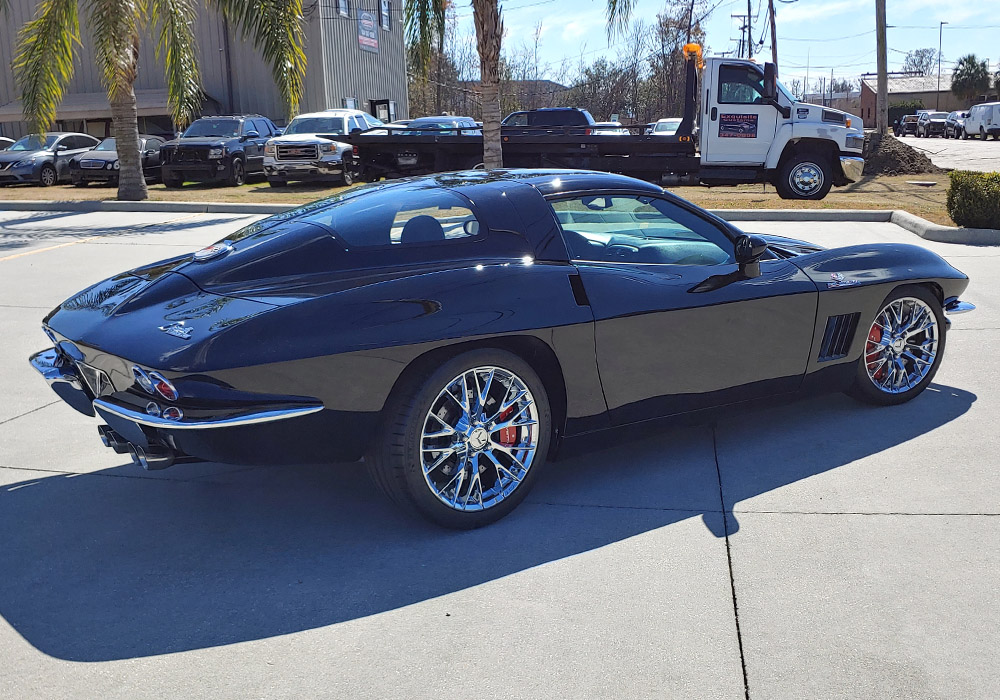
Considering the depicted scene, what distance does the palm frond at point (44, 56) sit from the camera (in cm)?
1698

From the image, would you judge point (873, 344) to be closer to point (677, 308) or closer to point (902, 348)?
point (902, 348)

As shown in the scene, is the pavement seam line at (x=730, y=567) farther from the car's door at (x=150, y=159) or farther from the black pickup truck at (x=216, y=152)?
the car's door at (x=150, y=159)

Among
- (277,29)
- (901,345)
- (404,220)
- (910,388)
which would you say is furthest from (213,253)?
(277,29)

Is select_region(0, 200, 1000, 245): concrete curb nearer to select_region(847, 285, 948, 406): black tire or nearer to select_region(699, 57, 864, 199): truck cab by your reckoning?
select_region(699, 57, 864, 199): truck cab

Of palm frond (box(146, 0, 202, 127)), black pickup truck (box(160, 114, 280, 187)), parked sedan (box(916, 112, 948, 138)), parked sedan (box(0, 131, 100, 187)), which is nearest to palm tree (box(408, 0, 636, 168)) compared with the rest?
palm frond (box(146, 0, 202, 127))

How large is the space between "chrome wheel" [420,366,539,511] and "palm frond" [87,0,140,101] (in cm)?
1559

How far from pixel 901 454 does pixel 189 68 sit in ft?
59.2

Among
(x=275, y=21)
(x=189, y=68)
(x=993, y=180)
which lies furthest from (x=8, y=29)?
(x=993, y=180)

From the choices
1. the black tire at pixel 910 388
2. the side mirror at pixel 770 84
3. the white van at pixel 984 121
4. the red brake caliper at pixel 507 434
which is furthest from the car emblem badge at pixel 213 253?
the white van at pixel 984 121

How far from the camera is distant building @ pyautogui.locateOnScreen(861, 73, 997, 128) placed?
85.0 m

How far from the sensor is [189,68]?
19.3 m

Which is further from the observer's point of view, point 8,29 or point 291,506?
point 8,29

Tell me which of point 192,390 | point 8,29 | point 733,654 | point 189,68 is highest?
point 8,29

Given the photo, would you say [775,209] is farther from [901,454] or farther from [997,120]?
[997,120]
